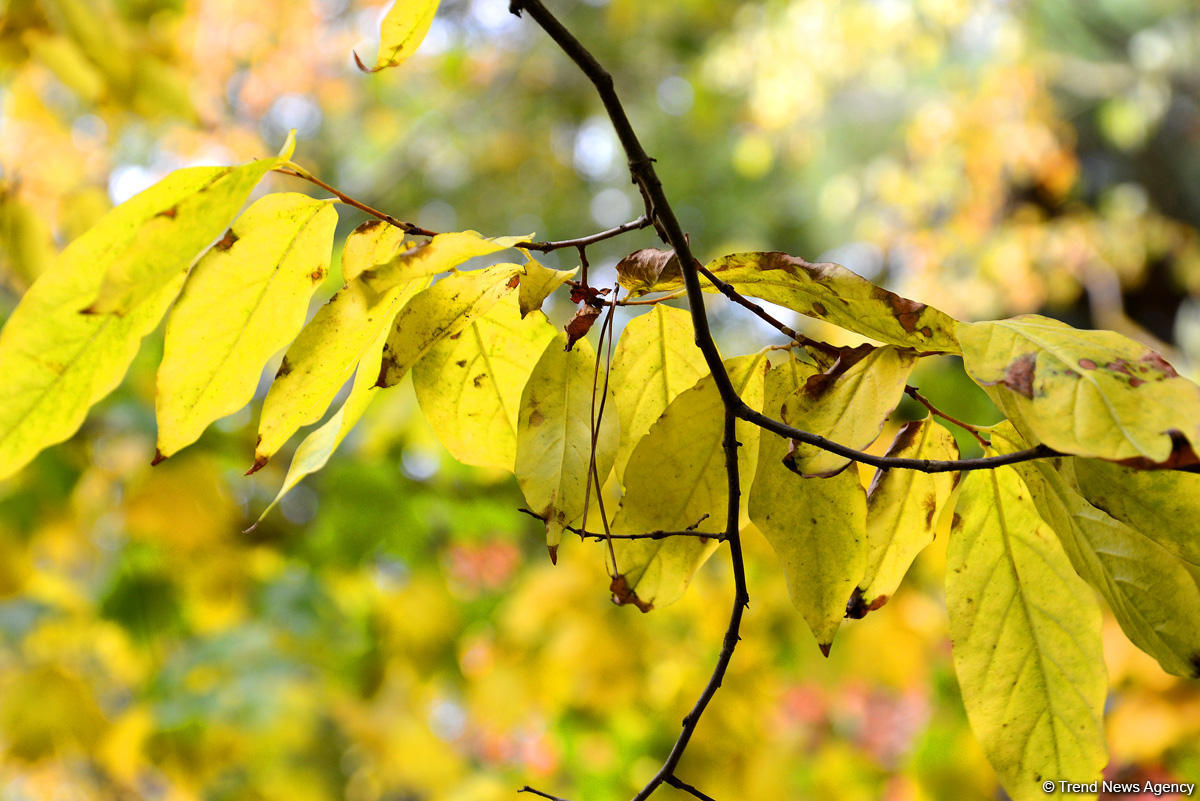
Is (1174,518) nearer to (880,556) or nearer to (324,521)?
(880,556)

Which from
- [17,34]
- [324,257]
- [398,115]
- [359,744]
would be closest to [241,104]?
[398,115]

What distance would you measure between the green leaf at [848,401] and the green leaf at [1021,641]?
0.09 meters

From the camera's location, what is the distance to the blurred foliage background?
4.25ft

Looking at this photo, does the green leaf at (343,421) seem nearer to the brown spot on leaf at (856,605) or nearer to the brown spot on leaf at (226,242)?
the brown spot on leaf at (226,242)

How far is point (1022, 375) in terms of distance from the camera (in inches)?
9.9

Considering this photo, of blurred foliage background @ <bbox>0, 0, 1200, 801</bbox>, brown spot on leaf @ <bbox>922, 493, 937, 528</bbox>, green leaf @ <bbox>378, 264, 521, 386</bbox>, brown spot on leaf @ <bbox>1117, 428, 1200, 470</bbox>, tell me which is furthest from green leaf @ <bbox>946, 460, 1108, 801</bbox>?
blurred foliage background @ <bbox>0, 0, 1200, 801</bbox>

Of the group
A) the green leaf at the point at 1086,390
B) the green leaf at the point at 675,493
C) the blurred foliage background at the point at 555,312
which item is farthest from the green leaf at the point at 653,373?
the blurred foliage background at the point at 555,312

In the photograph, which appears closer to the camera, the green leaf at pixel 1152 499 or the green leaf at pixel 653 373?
the green leaf at pixel 1152 499

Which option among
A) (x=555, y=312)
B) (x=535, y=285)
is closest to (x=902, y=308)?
(x=535, y=285)

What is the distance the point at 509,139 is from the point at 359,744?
8.43 feet

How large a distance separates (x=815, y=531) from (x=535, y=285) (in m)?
0.15

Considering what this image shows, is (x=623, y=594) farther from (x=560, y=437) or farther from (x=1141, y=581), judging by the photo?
(x=1141, y=581)

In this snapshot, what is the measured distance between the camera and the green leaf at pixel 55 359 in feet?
0.94

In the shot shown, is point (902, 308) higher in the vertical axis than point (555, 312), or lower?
lower
